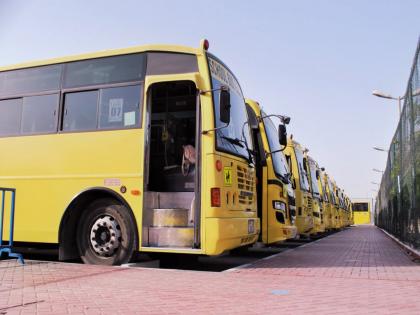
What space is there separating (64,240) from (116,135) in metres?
1.92

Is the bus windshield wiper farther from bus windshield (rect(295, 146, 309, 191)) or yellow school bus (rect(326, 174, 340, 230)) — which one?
yellow school bus (rect(326, 174, 340, 230))

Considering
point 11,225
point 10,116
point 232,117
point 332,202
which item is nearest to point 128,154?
point 232,117

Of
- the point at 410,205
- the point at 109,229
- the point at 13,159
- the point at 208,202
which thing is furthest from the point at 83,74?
the point at 410,205

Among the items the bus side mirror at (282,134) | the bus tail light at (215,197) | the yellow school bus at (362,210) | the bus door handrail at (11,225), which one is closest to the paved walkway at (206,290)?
the bus door handrail at (11,225)

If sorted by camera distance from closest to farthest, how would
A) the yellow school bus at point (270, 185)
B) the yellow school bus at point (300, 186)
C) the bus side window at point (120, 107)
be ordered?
the bus side window at point (120, 107), the yellow school bus at point (270, 185), the yellow school bus at point (300, 186)

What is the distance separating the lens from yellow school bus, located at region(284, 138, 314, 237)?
46.4 feet

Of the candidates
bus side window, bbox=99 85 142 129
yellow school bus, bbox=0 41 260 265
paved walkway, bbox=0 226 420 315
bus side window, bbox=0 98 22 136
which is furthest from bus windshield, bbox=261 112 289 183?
bus side window, bbox=0 98 22 136

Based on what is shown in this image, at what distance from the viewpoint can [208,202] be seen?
7219mm

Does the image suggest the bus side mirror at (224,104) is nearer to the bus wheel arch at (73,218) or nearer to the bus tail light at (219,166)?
the bus tail light at (219,166)

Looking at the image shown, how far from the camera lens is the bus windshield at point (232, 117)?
7.70 m

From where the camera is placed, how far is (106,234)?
7.91m

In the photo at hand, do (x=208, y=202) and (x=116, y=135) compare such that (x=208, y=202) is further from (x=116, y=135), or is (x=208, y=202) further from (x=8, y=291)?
(x=8, y=291)

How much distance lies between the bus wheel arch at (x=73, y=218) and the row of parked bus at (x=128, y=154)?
2 cm

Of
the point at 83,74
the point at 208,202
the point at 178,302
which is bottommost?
the point at 178,302
